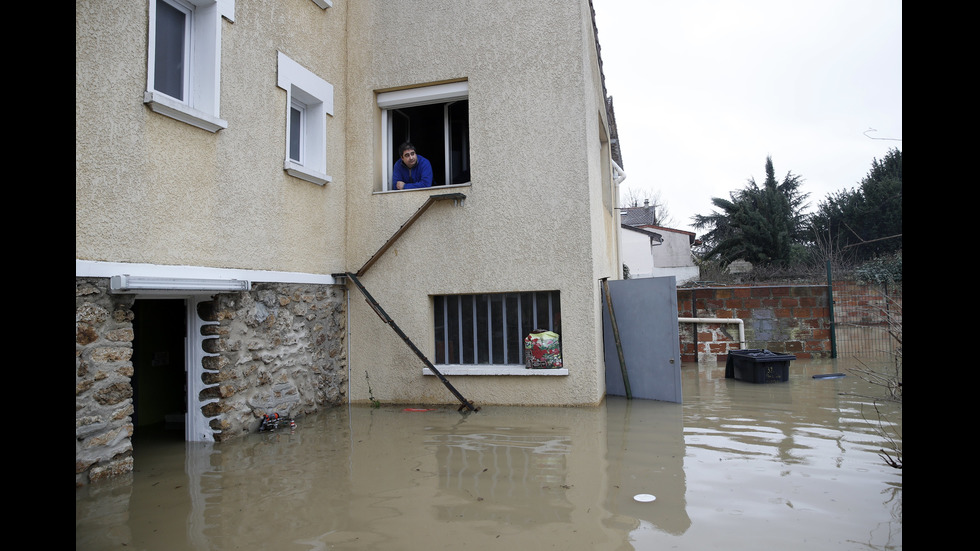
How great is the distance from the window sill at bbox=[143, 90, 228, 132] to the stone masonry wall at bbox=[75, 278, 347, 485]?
5.14ft

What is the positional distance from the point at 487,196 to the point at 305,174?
230cm

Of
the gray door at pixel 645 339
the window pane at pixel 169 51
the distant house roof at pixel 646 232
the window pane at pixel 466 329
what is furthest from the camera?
the distant house roof at pixel 646 232

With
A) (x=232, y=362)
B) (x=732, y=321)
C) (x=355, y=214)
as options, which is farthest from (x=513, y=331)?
(x=732, y=321)

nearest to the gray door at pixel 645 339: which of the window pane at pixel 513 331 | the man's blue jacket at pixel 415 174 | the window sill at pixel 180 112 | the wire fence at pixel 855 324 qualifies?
the window pane at pixel 513 331

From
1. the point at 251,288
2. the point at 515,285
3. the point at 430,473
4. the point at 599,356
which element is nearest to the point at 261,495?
the point at 430,473

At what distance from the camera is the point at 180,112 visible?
529cm

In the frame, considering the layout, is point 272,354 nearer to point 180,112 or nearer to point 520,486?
point 180,112

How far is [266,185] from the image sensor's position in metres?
6.51

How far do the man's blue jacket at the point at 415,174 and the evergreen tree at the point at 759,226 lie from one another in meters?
23.0

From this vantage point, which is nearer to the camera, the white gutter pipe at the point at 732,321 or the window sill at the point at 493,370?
the window sill at the point at 493,370

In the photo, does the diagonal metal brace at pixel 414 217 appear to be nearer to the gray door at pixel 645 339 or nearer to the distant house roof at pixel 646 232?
the gray door at pixel 645 339

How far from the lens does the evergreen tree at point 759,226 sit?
26969 mm
